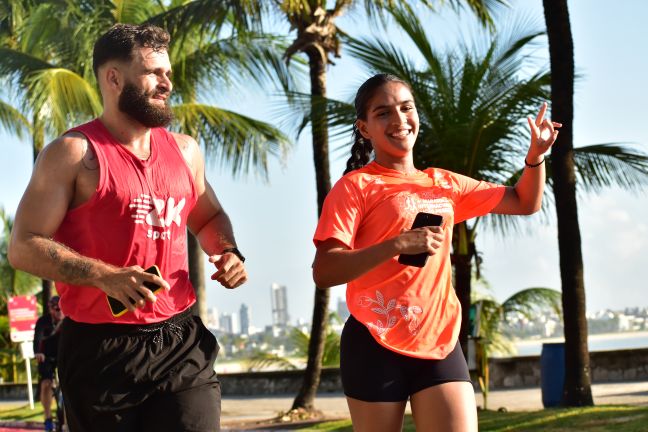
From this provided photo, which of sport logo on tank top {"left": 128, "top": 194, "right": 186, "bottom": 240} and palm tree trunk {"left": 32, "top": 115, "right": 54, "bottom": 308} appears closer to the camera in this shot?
sport logo on tank top {"left": 128, "top": 194, "right": 186, "bottom": 240}

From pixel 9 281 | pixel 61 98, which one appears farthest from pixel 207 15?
pixel 9 281

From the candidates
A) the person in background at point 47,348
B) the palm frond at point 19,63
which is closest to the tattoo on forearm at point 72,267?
the person in background at point 47,348

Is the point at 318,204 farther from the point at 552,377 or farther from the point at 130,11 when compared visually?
the point at 130,11

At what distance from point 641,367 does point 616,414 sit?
7420mm

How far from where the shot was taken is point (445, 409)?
4074 millimetres

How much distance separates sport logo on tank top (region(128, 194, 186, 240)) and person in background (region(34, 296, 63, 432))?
1025 centimetres

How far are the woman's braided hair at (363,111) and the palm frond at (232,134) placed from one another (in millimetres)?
14610

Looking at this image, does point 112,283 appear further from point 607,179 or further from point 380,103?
point 607,179

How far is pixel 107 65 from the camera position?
4062 millimetres

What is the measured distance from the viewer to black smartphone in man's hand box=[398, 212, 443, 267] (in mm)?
4055

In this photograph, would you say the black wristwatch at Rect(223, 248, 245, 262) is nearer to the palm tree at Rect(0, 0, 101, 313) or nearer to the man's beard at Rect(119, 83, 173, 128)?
the man's beard at Rect(119, 83, 173, 128)

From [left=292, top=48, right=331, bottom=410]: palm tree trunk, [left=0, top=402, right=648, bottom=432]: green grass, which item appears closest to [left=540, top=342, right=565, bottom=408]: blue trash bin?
[left=0, top=402, right=648, bottom=432]: green grass

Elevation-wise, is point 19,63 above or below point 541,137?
above

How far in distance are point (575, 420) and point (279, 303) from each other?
108575 mm
